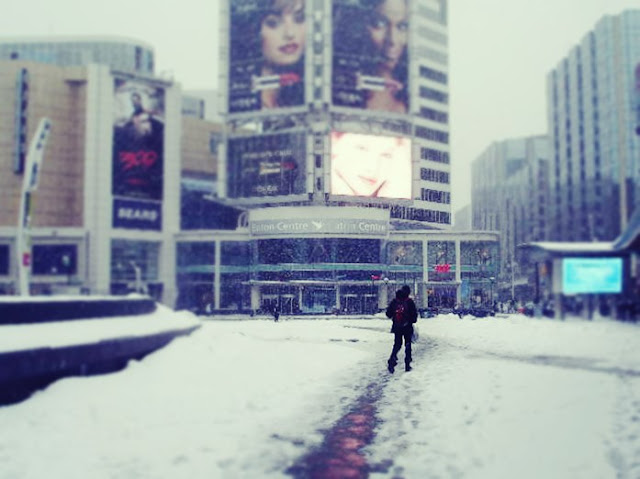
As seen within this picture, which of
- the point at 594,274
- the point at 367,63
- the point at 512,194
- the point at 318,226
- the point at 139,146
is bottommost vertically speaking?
the point at 594,274

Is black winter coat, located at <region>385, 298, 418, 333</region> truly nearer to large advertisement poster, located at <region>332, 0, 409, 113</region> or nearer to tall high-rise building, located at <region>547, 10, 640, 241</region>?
tall high-rise building, located at <region>547, 10, 640, 241</region>

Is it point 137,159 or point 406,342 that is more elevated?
point 137,159

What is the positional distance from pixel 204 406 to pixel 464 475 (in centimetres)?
431

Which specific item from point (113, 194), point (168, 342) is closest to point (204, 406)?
point (168, 342)

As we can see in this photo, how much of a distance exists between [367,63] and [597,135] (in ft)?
211

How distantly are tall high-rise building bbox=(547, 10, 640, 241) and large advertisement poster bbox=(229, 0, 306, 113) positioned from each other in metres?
62.8

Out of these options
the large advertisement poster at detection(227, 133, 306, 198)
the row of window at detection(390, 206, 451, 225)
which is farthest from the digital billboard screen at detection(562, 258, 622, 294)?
the large advertisement poster at detection(227, 133, 306, 198)

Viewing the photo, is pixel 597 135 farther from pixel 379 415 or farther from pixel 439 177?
pixel 439 177

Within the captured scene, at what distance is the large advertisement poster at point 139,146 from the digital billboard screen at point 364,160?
894 inches

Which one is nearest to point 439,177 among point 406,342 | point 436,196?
point 436,196

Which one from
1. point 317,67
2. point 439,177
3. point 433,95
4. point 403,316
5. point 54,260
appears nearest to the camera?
point 439,177

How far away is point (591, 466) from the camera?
217 inches

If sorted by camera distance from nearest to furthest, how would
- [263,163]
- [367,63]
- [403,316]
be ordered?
[403,316] < [263,163] < [367,63]

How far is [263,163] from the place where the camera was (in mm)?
59344
